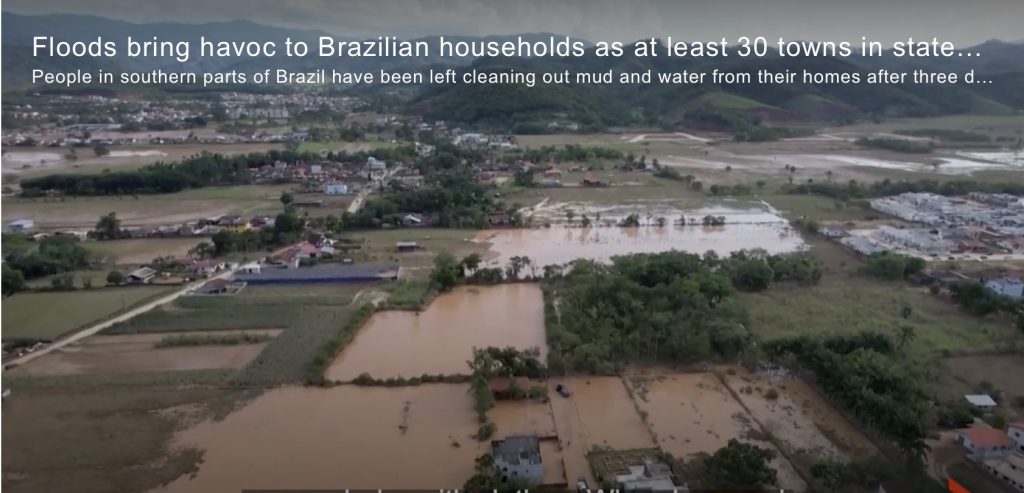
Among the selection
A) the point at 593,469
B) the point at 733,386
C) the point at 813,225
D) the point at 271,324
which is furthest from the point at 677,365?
the point at 813,225

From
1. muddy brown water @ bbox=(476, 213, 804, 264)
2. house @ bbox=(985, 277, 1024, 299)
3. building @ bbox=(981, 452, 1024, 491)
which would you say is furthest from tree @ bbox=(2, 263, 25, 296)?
house @ bbox=(985, 277, 1024, 299)

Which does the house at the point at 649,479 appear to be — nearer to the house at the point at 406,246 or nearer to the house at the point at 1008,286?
the house at the point at 1008,286

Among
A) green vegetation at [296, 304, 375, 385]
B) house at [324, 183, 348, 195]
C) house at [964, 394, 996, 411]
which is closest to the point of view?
house at [964, 394, 996, 411]

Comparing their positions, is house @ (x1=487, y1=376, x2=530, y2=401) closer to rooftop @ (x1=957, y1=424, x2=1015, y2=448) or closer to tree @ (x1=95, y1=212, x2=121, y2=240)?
rooftop @ (x1=957, y1=424, x2=1015, y2=448)

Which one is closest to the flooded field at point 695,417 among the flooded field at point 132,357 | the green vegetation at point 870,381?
the green vegetation at point 870,381

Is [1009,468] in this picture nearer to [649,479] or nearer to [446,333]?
[649,479]

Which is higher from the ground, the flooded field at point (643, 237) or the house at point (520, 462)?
the flooded field at point (643, 237)

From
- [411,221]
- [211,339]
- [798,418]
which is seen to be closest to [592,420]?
[798,418]
